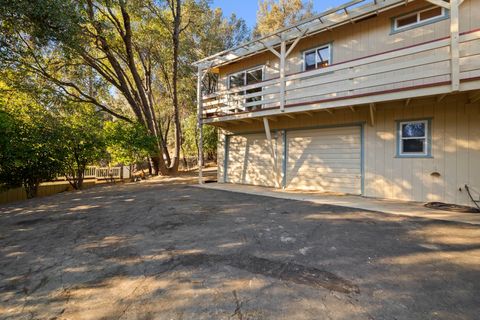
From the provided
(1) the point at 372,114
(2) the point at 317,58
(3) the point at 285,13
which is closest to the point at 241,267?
(1) the point at 372,114

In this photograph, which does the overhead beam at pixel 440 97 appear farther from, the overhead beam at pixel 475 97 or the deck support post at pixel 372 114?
the deck support post at pixel 372 114

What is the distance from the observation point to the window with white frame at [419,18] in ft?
20.5

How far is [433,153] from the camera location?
6301 millimetres

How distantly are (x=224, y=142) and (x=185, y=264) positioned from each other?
856 centimetres

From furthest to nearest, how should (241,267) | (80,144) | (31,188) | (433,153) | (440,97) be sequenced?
(80,144)
(31,188)
(433,153)
(440,97)
(241,267)

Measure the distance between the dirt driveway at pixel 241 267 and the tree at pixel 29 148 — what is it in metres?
4.44

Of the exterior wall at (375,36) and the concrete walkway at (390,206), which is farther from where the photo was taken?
the exterior wall at (375,36)

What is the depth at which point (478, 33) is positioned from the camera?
4.92m

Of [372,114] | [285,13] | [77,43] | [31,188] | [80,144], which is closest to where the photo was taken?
[372,114]

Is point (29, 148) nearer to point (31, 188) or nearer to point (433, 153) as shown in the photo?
point (31, 188)

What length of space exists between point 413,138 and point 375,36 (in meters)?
3.15

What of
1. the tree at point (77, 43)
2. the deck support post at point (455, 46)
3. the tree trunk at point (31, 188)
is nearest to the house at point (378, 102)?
the deck support post at point (455, 46)

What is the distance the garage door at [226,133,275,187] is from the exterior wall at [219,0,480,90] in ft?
9.22

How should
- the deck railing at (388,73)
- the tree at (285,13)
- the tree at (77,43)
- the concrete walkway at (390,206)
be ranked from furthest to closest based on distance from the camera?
the tree at (285,13)
the tree at (77,43)
the deck railing at (388,73)
the concrete walkway at (390,206)
